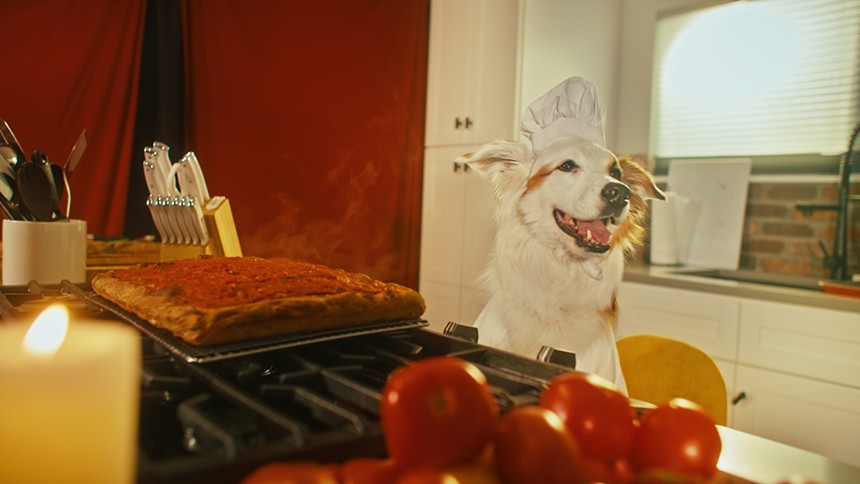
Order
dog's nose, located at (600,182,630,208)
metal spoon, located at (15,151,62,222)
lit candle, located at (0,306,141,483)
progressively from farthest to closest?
dog's nose, located at (600,182,630,208) < metal spoon, located at (15,151,62,222) < lit candle, located at (0,306,141,483)

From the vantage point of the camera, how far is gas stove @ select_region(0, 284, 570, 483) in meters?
0.46

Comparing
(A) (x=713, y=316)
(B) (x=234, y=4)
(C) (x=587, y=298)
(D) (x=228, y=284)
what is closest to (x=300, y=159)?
(B) (x=234, y=4)

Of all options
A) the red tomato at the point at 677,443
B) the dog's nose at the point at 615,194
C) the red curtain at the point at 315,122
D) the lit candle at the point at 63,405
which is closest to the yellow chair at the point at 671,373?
the dog's nose at the point at 615,194

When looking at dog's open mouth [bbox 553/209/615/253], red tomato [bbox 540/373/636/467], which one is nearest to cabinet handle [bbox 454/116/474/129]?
dog's open mouth [bbox 553/209/615/253]

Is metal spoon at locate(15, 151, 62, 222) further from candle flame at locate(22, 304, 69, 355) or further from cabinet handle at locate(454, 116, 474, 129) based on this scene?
cabinet handle at locate(454, 116, 474, 129)

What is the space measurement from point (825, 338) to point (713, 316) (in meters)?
0.40

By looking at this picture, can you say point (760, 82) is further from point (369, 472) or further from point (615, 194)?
point (369, 472)

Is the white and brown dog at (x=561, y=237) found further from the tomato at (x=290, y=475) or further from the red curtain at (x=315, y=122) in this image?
the tomato at (x=290, y=475)

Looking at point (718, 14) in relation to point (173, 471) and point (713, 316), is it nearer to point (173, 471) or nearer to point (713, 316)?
point (713, 316)

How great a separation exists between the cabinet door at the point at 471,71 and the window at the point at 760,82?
1.00 m

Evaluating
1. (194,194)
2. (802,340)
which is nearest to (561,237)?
(802,340)

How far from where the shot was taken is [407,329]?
0.97 meters

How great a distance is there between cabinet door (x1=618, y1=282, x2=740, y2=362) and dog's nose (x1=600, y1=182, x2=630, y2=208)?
69 cm

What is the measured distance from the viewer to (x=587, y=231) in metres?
2.04
